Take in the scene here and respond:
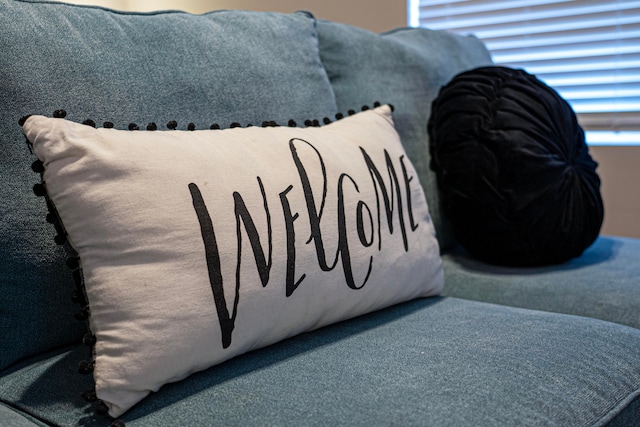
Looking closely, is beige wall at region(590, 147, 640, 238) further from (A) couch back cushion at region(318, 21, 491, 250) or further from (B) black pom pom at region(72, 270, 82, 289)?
(B) black pom pom at region(72, 270, 82, 289)

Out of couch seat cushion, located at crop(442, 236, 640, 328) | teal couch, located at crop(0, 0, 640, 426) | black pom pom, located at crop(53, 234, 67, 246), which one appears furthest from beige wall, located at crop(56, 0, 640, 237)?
black pom pom, located at crop(53, 234, 67, 246)

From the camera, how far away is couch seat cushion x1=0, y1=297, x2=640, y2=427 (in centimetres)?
77

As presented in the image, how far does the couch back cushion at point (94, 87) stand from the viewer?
0.90 meters

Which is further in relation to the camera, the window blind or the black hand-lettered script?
the window blind

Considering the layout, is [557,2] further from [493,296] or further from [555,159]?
[493,296]

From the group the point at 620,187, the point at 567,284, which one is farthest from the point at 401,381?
the point at 620,187

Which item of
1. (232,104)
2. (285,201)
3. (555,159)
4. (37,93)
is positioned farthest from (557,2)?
(37,93)

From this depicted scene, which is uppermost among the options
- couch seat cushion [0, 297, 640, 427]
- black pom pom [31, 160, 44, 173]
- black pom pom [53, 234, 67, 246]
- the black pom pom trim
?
black pom pom [31, 160, 44, 173]

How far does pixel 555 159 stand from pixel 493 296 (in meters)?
0.30

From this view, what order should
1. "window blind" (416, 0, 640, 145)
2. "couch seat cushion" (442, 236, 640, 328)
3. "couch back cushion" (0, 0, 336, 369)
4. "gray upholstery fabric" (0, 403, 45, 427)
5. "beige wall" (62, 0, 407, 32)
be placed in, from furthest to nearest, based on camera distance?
1. "beige wall" (62, 0, 407, 32)
2. "window blind" (416, 0, 640, 145)
3. "couch seat cushion" (442, 236, 640, 328)
4. "couch back cushion" (0, 0, 336, 369)
5. "gray upholstery fabric" (0, 403, 45, 427)

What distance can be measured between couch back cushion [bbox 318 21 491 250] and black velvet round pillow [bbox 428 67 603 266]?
0.17ft

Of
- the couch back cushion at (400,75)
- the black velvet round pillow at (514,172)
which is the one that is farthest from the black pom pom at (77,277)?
the black velvet round pillow at (514,172)

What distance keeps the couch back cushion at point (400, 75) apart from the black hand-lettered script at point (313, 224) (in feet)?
1.10

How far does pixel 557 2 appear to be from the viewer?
220 cm
